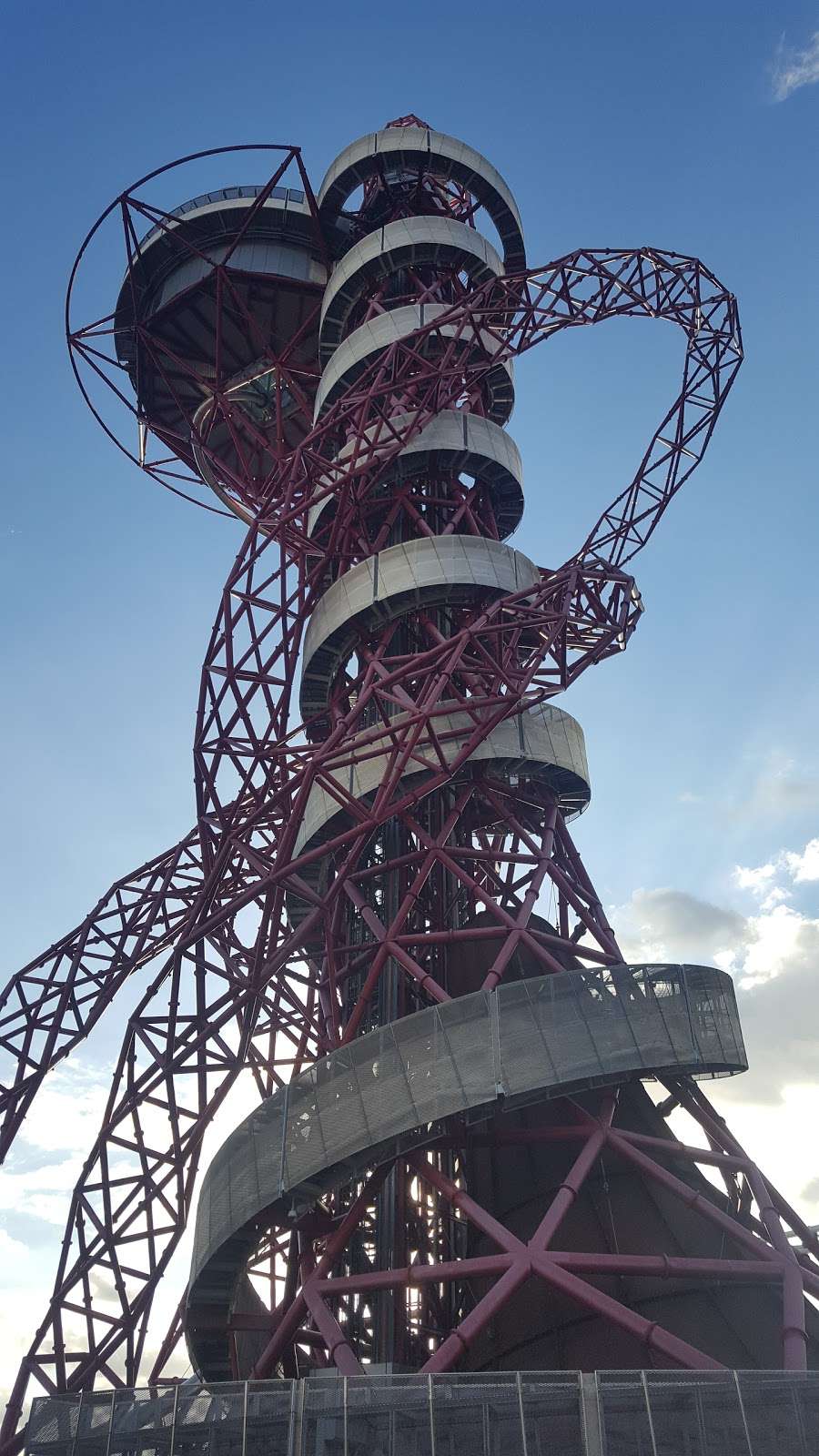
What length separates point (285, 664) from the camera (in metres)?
32.5

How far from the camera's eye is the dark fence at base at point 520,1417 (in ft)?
43.4

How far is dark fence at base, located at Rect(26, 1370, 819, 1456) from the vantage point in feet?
43.4

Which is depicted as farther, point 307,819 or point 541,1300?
point 307,819

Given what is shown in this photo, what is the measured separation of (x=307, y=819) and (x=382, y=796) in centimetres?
388

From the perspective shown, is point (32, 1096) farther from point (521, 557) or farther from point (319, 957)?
point (521, 557)

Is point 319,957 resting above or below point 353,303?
below

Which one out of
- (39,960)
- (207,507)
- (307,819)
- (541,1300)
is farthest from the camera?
(207,507)

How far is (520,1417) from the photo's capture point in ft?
43.0

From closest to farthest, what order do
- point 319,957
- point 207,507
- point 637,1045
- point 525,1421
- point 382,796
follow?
point 525,1421 < point 637,1045 < point 382,796 < point 319,957 < point 207,507

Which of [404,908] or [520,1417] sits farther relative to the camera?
[404,908]

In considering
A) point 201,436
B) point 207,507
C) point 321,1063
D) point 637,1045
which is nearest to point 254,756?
point 321,1063

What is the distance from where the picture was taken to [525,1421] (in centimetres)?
1333

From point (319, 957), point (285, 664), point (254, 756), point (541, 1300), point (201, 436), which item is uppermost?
point (201, 436)

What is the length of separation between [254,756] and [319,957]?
7095 millimetres
